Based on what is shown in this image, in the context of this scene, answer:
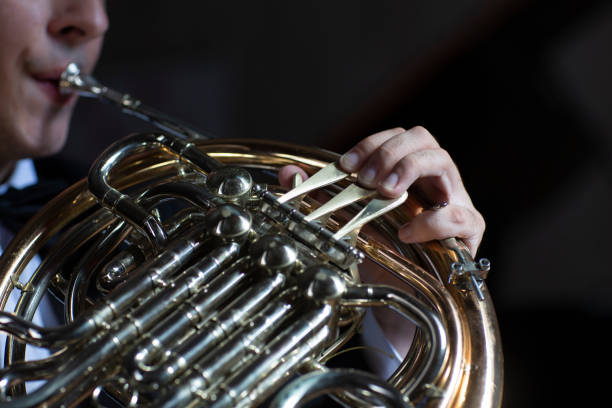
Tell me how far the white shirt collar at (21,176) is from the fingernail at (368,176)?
0.63 m

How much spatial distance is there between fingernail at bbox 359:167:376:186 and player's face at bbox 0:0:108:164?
0.44 m

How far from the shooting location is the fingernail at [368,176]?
61 centimetres

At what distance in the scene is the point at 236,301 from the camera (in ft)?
1.66

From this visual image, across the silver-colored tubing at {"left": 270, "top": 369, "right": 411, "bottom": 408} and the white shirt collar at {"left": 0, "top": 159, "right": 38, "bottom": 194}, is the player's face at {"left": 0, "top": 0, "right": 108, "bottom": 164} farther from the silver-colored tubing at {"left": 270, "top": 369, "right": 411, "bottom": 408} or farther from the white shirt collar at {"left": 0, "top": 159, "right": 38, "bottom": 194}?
the silver-colored tubing at {"left": 270, "top": 369, "right": 411, "bottom": 408}

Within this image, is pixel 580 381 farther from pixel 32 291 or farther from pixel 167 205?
pixel 32 291

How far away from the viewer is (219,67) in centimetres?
163

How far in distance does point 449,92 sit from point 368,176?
1048 millimetres

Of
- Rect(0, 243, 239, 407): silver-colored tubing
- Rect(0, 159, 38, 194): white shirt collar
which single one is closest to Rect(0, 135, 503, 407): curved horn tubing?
Rect(0, 243, 239, 407): silver-colored tubing

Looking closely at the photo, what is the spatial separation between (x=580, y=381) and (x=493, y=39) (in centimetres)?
84

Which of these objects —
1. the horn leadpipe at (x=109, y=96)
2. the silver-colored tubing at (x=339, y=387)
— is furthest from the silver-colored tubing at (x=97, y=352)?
the horn leadpipe at (x=109, y=96)

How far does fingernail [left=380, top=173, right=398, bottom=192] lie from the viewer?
60 cm

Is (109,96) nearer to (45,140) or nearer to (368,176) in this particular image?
(45,140)

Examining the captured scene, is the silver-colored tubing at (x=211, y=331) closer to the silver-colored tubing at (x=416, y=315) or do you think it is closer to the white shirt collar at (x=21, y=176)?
the silver-colored tubing at (x=416, y=315)

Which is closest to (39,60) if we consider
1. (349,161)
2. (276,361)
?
(349,161)
